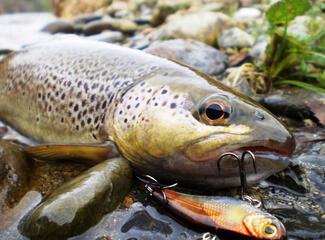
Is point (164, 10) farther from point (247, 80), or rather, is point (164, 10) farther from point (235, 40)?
point (247, 80)

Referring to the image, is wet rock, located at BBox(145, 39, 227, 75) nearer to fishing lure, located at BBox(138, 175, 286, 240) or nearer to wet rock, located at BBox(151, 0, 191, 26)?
fishing lure, located at BBox(138, 175, 286, 240)

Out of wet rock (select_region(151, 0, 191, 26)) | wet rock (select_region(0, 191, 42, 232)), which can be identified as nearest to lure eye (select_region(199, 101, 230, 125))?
wet rock (select_region(0, 191, 42, 232))

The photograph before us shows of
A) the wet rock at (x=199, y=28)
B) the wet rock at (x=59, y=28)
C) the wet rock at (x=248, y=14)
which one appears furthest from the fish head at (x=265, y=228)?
the wet rock at (x=59, y=28)

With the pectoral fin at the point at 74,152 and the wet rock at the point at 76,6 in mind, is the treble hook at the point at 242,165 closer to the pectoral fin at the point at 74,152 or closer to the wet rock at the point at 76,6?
the pectoral fin at the point at 74,152

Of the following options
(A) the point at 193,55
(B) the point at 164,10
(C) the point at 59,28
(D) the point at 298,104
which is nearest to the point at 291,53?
(D) the point at 298,104

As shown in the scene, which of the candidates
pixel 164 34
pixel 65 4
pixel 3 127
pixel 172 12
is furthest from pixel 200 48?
pixel 65 4

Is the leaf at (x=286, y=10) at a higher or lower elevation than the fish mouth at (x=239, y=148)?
higher
